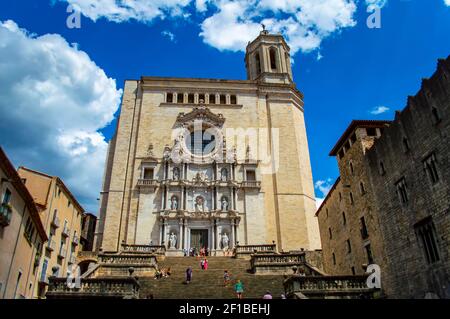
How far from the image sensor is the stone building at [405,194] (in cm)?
1548

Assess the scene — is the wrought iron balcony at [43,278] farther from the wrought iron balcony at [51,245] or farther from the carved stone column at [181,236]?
the carved stone column at [181,236]

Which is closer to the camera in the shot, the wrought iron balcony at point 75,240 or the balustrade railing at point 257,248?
the balustrade railing at point 257,248

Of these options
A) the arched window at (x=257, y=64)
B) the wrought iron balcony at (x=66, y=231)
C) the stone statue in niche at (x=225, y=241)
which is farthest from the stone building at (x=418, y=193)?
the wrought iron balcony at (x=66, y=231)

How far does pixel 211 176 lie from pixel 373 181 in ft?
52.6

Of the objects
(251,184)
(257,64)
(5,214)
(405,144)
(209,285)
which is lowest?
(209,285)

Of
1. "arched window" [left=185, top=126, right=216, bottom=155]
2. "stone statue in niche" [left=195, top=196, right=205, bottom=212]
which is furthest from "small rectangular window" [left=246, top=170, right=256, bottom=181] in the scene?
"stone statue in niche" [left=195, top=196, right=205, bottom=212]

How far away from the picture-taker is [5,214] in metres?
16.7

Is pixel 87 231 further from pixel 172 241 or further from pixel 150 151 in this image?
pixel 172 241

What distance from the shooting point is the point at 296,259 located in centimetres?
1938

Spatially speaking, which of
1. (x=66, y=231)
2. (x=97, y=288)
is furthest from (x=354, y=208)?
(x=66, y=231)

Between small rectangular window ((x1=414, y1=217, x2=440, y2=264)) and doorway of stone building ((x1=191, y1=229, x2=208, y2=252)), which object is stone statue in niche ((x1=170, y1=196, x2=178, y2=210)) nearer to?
doorway of stone building ((x1=191, y1=229, x2=208, y2=252))

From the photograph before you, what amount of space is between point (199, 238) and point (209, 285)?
15.0 m

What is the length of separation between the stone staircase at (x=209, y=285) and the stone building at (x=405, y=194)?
263 inches

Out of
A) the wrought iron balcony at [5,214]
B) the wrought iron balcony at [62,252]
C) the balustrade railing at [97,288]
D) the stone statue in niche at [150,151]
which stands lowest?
the balustrade railing at [97,288]
